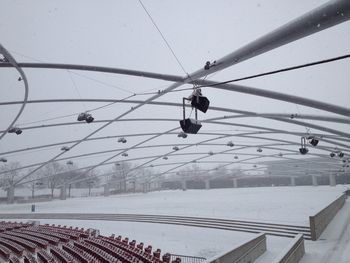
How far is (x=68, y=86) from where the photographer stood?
20719 millimetres

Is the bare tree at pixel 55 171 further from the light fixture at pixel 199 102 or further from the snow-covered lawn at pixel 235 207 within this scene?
the light fixture at pixel 199 102

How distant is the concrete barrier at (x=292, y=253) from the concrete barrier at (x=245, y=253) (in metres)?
1.93

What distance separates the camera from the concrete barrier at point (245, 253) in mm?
10353

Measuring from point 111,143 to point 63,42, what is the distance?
3522 cm

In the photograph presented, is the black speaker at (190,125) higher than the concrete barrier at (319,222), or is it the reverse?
the black speaker at (190,125)

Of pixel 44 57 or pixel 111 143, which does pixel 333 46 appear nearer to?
pixel 44 57

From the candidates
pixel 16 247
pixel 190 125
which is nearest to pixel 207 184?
pixel 16 247

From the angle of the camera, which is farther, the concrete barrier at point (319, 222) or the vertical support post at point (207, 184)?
the vertical support post at point (207, 184)

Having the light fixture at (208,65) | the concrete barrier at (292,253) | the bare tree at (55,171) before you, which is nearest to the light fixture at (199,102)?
the light fixture at (208,65)

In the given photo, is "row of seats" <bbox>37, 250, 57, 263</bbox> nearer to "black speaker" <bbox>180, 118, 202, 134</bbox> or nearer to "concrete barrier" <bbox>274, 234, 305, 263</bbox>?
"black speaker" <bbox>180, 118, 202, 134</bbox>

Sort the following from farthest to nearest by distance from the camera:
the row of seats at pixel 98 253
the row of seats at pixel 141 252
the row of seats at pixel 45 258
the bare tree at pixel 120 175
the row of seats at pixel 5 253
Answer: the bare tree at pixel 120 175
the row of seats at pixel 5 253
the row of seats at pixel 45 258
the row of seats at pixel 98 253
the row of seats at pixel 141 252

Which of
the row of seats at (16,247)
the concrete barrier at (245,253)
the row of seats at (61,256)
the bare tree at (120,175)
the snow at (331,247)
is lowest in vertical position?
the row of seats at (16,247)

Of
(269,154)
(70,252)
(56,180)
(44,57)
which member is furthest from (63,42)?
(56,180)

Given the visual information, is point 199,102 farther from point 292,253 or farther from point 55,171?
point 55,171
